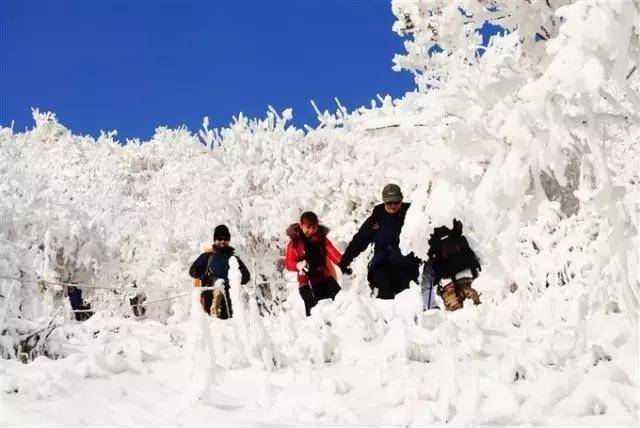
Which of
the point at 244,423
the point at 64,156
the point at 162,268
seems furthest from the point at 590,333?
the point at 64,156

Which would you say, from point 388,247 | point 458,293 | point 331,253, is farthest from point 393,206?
point 331,253

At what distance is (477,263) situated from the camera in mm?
7102

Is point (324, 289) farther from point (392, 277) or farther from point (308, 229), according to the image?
point (392, 277)

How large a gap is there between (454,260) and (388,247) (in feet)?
2.08

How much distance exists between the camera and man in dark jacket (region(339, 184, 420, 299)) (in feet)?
23.1

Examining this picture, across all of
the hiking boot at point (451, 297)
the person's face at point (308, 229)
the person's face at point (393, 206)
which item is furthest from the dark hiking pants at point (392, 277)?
the person's face at point (308, 229)

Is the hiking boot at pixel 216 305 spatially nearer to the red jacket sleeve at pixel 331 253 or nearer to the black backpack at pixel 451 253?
the red jacket sleeve at pixel 331 253

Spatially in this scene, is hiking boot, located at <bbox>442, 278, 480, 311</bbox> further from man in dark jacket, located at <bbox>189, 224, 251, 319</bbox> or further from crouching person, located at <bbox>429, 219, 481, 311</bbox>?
man in dark jacket, located at <bbox>189, 224, 251, 319</bbox>

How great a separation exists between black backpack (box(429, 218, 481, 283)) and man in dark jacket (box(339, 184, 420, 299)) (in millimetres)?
225

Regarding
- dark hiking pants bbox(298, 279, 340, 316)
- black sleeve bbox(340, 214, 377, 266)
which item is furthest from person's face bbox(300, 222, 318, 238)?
black sleeve bbox(340, 214, 377, 266)

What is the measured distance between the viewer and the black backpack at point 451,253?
705 centimetres

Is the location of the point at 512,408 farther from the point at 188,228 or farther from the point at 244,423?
the point at 188,228

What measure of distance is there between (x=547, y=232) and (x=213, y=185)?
15.5 metres

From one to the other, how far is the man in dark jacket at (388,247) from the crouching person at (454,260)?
0.22 meters
